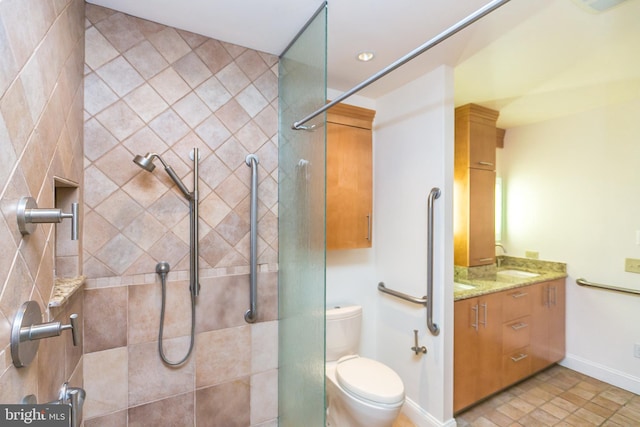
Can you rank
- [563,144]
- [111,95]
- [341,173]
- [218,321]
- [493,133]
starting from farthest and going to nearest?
[563,144]
[493,133]
[341,173]
[218,321]
[111,95]

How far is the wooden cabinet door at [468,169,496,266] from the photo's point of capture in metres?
2.51

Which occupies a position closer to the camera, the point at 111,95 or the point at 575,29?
the point at 111,95

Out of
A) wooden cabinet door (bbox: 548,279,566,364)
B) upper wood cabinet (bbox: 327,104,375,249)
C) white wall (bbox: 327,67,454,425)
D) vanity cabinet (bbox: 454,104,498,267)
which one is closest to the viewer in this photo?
white wall (bbox: 327,67,454,425)

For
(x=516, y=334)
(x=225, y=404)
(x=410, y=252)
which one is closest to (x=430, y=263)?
(x=410, y=252)

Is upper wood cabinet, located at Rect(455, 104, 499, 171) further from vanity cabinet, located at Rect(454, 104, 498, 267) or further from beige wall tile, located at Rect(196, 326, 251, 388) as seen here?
beige wall tile, located at Rect(196, 326, 251, 388)

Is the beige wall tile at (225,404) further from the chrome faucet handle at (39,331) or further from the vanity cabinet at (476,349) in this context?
the vanity cabinet at (476,349)

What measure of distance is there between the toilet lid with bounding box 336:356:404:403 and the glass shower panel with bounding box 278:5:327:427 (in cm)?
37

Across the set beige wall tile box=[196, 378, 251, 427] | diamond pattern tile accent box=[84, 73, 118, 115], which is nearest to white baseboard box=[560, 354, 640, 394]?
beige wall tile box=[196, 378, 251, 427]

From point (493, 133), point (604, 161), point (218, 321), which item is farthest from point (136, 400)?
point (604, 161)

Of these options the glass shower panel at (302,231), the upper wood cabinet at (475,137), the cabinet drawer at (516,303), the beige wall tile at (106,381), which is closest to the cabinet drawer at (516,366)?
the cabinet drawer at (516,303)

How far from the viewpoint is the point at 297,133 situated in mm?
1585

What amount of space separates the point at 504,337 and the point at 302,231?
2.05 meters

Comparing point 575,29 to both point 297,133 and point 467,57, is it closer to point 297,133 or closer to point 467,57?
point 467,57

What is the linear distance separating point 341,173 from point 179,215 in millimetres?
1169
